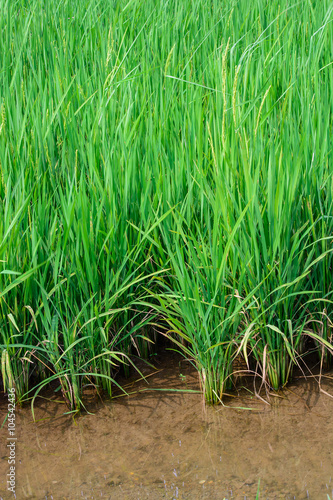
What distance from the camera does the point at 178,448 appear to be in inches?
54.2

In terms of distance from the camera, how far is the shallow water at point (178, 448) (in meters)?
1.26

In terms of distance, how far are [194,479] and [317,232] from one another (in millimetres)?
851

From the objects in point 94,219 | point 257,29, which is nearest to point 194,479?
point 94,219

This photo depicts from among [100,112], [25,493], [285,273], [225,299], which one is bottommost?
[25,493]

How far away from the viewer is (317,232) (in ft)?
5.49

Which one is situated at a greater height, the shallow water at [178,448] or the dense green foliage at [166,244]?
the dense green foliage at [166,244]

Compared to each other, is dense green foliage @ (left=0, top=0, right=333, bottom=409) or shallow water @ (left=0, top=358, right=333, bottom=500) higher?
dense green foliage @ (left=0, top=0, right=333, bottom=409)

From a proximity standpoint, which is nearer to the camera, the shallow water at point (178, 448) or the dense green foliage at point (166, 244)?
the shallow water at point (178, 448)

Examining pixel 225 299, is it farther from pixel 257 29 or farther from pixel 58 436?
pixel 257 29

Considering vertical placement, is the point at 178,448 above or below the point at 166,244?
below

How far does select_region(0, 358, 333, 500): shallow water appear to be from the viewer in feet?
4.13

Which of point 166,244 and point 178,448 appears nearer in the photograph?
point 178,448

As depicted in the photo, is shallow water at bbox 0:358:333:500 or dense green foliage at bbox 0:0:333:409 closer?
shallow water at bbox 0:358:333:500

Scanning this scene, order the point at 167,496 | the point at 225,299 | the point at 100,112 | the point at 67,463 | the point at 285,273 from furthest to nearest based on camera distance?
1. the point at 100,112
2. the point at 225,299
3. the point at 285,273
4. the point at 67,463
5. the point at 167,496
